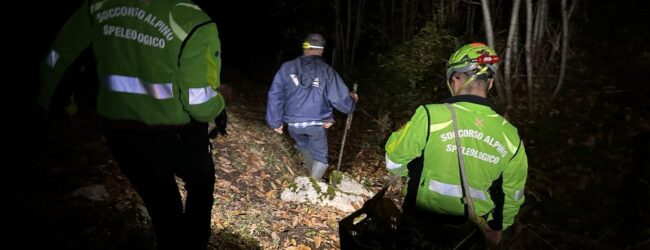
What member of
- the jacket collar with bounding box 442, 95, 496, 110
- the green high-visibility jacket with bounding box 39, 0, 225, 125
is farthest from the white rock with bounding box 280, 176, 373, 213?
the jacket collar with bounding box 442, 95, 496, 110

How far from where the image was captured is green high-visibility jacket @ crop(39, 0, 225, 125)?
91.4 inches

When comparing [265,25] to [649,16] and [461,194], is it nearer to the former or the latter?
[649,16]

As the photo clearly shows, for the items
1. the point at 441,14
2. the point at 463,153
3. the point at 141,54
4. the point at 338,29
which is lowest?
the point at 338,29

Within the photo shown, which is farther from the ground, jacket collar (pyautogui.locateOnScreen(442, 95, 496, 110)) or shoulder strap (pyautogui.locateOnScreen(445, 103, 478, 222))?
jacket collar (pyautogui.locateOnScreen(442, 95, 496, 110))

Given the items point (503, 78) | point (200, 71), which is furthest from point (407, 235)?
point (503, 78)

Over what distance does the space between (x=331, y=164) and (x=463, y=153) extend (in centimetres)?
509

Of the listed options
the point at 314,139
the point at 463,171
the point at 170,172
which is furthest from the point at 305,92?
the point at 463,171

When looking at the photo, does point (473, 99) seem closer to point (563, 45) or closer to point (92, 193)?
point (92, 193)

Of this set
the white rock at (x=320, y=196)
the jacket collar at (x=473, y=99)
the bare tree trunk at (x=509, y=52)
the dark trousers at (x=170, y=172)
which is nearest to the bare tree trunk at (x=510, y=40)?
the bare tree trunk at (x=509, y=52)

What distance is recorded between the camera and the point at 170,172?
2650mm

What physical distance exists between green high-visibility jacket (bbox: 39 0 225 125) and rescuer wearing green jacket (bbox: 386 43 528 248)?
50.8 inches

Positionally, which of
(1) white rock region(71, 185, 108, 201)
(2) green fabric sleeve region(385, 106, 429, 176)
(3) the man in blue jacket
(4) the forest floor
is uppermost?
(2) green fabric sleeve region(385, 106, 429, 176)

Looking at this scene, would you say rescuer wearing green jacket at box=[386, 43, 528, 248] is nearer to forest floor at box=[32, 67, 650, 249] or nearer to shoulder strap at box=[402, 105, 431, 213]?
shoulder strap at box=[402, 105, 431, 213]

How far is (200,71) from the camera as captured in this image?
→ 7.96 ft
